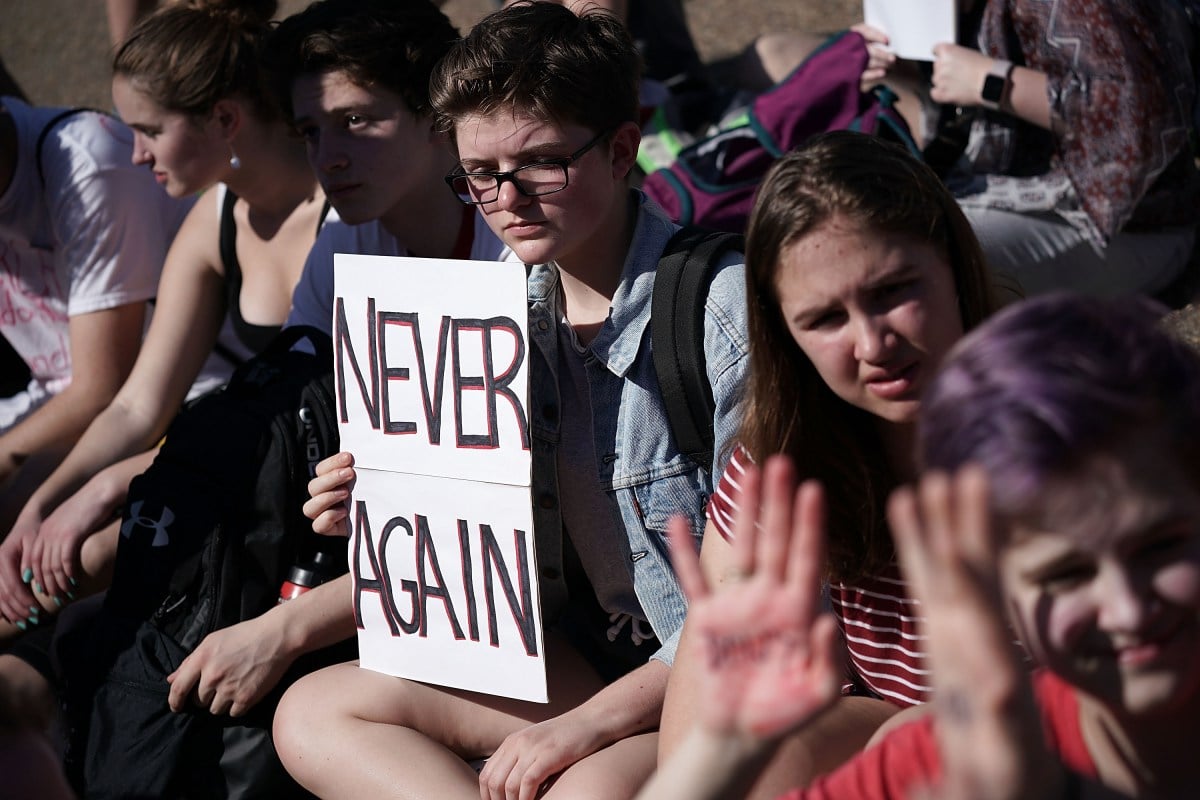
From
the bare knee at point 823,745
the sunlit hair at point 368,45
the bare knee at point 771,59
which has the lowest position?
the bare knee at point 823,745

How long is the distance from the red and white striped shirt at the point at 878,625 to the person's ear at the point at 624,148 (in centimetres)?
68

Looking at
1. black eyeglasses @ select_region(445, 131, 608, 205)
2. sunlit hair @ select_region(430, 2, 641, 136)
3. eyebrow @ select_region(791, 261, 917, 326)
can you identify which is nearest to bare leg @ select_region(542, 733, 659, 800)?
eyebrow @ select_region(791, 261, 917, 326)

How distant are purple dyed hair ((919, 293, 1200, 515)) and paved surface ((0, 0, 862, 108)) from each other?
4.60m

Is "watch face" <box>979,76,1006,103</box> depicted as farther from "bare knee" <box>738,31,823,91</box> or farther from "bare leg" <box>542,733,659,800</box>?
"bare leg" <box>542,733,659,800</box>

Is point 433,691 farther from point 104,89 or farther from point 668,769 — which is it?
point 104,89

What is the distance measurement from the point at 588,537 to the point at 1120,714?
1.26m

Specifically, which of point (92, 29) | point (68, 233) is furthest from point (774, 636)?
point (92, 29)

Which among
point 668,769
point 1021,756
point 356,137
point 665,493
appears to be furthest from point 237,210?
point 1021,756

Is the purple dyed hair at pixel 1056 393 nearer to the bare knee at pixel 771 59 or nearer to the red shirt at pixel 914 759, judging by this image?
the red shirt at pixel 914 759

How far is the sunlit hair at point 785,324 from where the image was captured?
1767 mm

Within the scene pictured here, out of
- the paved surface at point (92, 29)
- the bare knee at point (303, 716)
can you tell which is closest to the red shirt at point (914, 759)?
the bare knee at point (303, 716)

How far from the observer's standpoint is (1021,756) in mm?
1101

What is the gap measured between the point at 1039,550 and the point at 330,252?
222 cm

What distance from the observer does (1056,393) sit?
1.14 m
